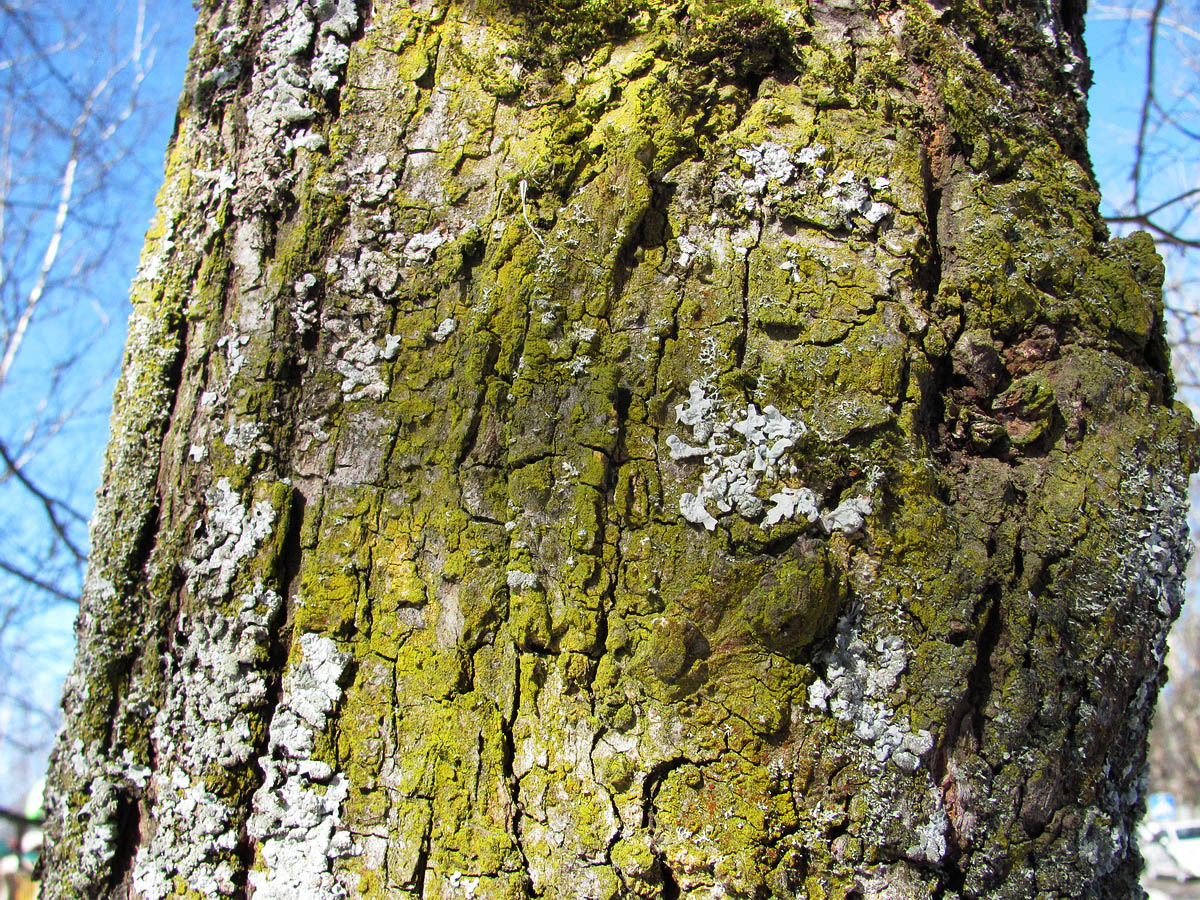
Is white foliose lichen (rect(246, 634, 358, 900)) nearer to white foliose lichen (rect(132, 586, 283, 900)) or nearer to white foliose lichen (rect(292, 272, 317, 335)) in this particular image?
white foliose lichen (rect(132, 586, 283, 900))

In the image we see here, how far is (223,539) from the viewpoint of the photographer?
1006mm

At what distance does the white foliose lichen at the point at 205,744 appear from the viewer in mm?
929

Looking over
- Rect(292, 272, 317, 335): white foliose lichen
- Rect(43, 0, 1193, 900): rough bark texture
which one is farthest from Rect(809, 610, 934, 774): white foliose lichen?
Rect(292, 272, 317, 335): white foliose lichen

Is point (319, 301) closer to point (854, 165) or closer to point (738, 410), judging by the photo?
point (738, 410)

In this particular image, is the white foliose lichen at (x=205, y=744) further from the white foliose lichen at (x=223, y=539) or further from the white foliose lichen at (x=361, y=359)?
the white foliose lichen at (x=361, y=359)

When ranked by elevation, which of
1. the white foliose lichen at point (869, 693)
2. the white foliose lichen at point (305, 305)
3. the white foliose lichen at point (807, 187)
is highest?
the white foliose lichen at point (807, 187)

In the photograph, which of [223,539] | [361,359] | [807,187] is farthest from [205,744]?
[807,187]

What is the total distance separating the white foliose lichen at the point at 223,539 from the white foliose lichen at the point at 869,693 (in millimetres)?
740

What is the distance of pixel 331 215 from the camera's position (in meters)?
1.08

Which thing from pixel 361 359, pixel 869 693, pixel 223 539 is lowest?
pixel 869 693

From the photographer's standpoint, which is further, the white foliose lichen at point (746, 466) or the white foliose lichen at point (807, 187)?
the white foliose lichen at point (807, 187)

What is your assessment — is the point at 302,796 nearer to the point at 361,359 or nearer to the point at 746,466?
the point at 361,359

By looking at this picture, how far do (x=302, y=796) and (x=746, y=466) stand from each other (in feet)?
2.23

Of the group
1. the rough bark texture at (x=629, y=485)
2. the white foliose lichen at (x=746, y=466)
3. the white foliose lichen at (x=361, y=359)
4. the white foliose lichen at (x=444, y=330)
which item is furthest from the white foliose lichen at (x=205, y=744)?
the white foliose lichen at (x=746, y=466)
